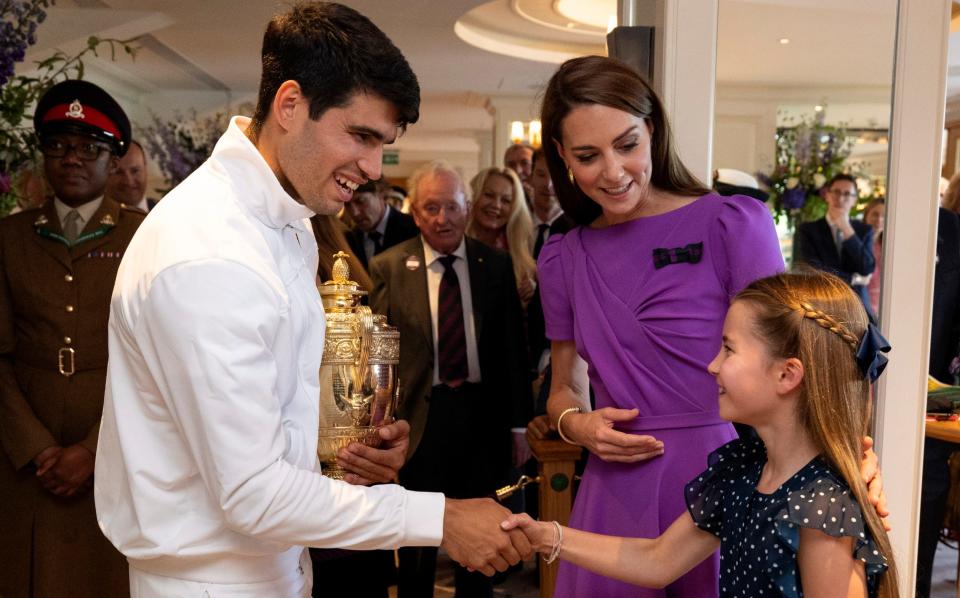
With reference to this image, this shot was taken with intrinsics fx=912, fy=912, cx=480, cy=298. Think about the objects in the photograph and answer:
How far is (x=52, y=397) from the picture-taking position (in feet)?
9.07

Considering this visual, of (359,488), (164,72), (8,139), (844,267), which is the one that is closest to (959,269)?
(844,267)

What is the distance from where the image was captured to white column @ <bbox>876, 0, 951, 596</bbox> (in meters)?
2.44

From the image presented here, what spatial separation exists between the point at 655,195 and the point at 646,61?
62 cm

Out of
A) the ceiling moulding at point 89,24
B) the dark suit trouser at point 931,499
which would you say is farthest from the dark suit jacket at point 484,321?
the ceiling moulding at point 89,24

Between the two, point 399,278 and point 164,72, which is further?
point 164,72

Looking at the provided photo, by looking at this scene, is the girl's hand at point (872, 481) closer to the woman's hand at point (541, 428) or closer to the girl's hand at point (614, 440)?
the girl's hand at point (614, 440)

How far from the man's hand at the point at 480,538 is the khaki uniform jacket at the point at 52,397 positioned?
5.04ft

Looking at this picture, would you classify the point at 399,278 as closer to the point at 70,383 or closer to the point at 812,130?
the point at 70,383

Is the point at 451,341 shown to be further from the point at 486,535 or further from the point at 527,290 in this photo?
the point at 486,535

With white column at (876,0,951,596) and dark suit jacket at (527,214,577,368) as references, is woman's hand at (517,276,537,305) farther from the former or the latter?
white column at (876,0,951,596)

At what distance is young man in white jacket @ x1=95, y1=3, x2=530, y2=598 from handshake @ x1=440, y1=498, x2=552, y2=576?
2cm

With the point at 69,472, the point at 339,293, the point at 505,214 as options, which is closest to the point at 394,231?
the point at 505,214

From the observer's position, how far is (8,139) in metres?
3.22

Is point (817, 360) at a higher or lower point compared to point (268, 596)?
higher
